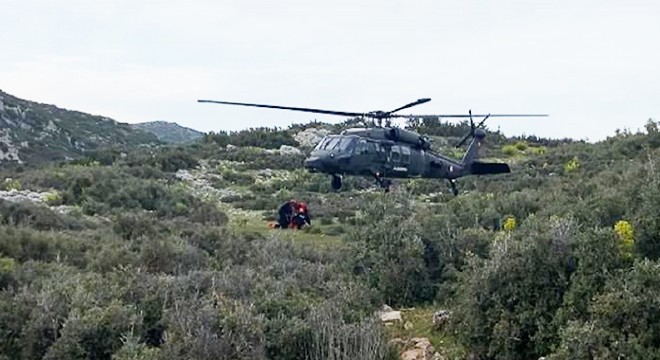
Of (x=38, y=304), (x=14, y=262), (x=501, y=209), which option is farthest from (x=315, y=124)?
(x=38, y=304)

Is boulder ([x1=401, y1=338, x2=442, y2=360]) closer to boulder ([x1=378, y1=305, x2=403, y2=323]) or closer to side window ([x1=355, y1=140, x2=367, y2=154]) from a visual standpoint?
boulder ([x1=378, y1=305, x2=403, y2=323])

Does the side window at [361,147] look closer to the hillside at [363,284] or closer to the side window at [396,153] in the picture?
the side window at [396,153]

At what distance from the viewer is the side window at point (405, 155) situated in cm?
1825

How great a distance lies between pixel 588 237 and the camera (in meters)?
10.4

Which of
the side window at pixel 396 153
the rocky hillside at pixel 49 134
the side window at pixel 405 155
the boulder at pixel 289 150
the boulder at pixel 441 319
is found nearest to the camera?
the boulder at pixel 441 319

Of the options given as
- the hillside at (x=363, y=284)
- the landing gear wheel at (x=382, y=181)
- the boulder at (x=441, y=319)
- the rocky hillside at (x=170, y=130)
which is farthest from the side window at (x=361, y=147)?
the rocky hillside at (x=170, y=130)

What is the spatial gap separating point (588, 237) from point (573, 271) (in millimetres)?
490

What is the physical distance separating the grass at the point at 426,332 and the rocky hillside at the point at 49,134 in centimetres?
4954

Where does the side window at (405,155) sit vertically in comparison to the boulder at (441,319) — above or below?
above

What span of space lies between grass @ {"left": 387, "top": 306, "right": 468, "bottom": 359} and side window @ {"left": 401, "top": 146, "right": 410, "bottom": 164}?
540 cm

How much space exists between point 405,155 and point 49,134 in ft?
199

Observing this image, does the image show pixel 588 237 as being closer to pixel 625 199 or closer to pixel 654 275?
pixel 654 275

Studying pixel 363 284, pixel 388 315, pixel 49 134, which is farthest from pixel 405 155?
pixel 49 134

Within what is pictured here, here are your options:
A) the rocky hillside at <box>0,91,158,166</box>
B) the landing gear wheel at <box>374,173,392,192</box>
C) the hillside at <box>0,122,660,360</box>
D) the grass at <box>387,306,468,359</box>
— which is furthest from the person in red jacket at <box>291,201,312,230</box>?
the rocky hillside at <box>0,91,158,166</box>
